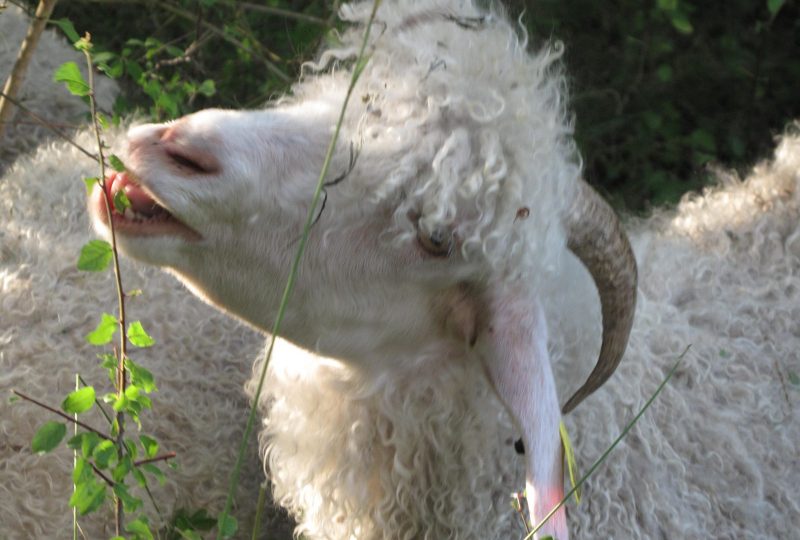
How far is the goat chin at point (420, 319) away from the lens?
2.34 m

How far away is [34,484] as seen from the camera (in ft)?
9.68

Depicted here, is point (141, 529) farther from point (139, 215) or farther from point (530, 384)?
point (530, 384)

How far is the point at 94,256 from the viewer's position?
217 centimetres

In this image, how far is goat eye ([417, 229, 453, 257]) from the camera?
2381 mm

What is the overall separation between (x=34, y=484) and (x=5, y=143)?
2102 millimetres

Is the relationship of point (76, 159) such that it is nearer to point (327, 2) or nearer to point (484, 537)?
point (327, 2)

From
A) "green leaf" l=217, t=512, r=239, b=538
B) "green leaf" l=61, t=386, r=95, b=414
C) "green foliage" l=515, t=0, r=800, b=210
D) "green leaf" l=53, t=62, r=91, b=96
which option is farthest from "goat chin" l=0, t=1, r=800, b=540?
"green foliage" l=515, t=0, r=800, b=210

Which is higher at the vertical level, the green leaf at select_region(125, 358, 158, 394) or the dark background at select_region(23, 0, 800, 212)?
the green leaf at select_region(125, 358, 158, 394)

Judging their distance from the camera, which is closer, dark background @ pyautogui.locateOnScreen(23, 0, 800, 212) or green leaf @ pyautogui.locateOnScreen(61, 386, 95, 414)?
green leaf @ pyautogui.locateOnScreen(61, 386, 95, 414)

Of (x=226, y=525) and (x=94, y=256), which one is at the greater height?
(x=94, y=256)

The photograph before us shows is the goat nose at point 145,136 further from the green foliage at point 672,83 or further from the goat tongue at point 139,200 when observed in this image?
the green foliage at point 672,83

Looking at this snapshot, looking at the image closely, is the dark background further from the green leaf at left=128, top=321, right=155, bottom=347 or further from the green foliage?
the green leaf at left=128, top=321, right=155, bottom=347

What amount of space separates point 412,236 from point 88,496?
0.79 m

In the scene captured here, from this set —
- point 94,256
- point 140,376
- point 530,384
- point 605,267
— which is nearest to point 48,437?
point 140,376
